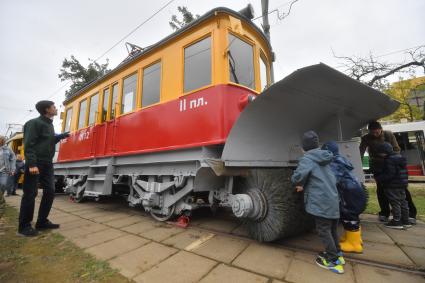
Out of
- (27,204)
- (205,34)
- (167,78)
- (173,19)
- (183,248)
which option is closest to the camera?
(183,248)

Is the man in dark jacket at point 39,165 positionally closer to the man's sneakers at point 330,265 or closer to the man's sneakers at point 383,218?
the man's sneakers at point 330,265

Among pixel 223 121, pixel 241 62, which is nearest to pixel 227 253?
pixel 223 121

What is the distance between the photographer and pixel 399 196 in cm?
360

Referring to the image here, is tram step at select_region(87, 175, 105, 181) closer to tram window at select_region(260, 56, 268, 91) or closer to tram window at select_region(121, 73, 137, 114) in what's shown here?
tram window at select_region(121, 73, 137, 114)

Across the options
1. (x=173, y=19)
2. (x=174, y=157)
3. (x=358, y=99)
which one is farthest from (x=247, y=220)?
(x=173, y=19)

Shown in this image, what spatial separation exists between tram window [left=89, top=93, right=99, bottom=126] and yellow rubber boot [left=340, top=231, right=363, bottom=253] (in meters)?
5.86

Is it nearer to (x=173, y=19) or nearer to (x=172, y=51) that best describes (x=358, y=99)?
(x=172, y=51)

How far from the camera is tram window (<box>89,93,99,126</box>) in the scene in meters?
6.38

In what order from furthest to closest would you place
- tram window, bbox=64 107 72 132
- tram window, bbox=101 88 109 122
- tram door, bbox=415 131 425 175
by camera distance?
tram door, bbox=415 131 425 175 → tram window, bbox=64 107 72 132 → tram window, bbox=101 88 109 122

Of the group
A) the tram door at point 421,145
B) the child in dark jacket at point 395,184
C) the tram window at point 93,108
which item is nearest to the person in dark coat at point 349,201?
the child in dark jacket at point 395,184

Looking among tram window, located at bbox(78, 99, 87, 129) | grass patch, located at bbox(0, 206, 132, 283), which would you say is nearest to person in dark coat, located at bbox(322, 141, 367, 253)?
grass patch, located at bbox(0, 206, 132, 283)

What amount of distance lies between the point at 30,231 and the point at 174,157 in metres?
2.24

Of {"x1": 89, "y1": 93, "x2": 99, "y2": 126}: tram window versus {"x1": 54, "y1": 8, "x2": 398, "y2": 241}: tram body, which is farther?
{"x1": 89, "y1": 93, "x2": 99, "y2": 126}: tram window

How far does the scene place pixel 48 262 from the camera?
259 centimetres
